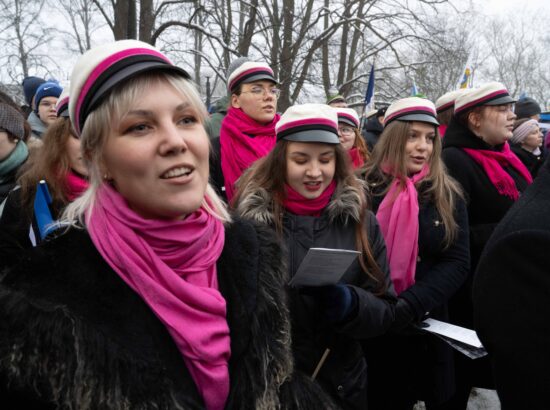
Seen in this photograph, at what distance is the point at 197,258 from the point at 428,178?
192 cm

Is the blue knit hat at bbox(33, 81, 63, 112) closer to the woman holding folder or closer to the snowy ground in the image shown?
the woman holding folder

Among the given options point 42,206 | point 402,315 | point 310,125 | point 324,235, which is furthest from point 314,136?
point 42,206

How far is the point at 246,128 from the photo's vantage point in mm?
4121

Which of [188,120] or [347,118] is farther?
[347,118]

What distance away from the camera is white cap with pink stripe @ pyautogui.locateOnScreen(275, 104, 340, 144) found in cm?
254

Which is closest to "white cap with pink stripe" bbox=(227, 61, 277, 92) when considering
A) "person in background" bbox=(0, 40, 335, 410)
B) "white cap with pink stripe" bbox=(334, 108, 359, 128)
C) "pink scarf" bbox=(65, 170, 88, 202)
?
"white cap with pink stripe" bbox=(334, 108, 359, 128)

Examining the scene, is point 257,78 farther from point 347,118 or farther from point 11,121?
point 11,121

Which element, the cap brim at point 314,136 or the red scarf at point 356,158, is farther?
the red scarf at point 356,158

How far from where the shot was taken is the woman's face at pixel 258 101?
4.14 meters

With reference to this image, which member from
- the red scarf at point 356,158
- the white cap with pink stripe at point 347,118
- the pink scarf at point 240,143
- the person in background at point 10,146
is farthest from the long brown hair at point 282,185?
the white cap with pink stripe at point 347,118

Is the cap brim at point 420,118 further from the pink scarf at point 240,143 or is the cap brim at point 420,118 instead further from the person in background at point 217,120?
the person in background at point 217,120

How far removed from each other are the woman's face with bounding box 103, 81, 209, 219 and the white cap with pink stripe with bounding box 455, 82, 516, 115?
262 cm

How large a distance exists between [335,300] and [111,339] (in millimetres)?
1022

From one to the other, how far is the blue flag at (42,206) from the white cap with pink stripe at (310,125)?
1.38 metres
